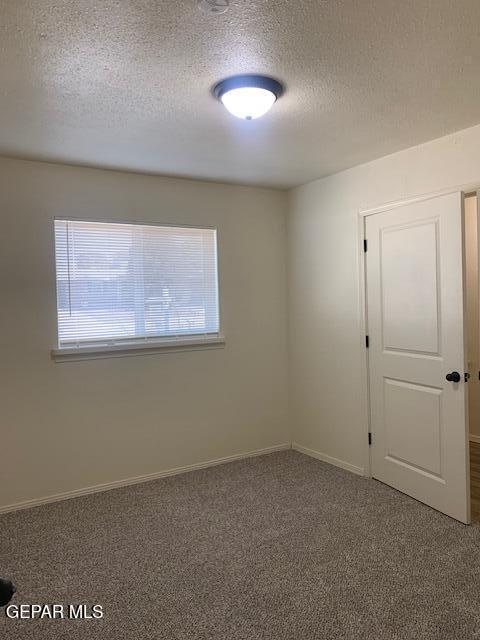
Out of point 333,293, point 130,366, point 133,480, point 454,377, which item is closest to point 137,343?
point 130,366

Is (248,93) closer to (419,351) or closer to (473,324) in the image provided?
(419,351)

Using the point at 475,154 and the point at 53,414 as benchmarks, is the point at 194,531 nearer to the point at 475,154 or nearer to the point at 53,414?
the point at 53,414

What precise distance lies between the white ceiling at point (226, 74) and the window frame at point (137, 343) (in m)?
0.61

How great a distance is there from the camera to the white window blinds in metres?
3.40

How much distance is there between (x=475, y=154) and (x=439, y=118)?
14.1 inches

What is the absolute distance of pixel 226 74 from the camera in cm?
204

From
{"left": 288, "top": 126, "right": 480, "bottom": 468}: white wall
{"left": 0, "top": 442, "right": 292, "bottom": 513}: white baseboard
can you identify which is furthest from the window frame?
{"left": 0, "top": 442, "right": 292, "bottom": 513}: white baseboard

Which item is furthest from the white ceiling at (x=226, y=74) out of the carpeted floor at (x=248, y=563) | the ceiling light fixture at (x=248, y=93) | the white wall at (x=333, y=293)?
the carpeted floor at (x=248, y=563)


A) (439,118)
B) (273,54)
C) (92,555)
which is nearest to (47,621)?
(92,555)

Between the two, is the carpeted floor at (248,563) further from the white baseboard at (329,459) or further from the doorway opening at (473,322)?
the doorway opening at (473,322)

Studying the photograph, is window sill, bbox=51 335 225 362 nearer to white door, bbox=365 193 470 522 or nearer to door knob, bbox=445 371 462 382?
white door, bbox=365 193 470 522

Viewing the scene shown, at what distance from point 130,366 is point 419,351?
2.19 metres

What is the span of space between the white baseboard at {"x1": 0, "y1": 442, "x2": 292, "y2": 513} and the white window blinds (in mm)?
1126

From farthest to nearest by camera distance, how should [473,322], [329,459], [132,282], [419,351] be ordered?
1. [473,322]
2. [329,459]
3. [132,282]
4. [419,351]
